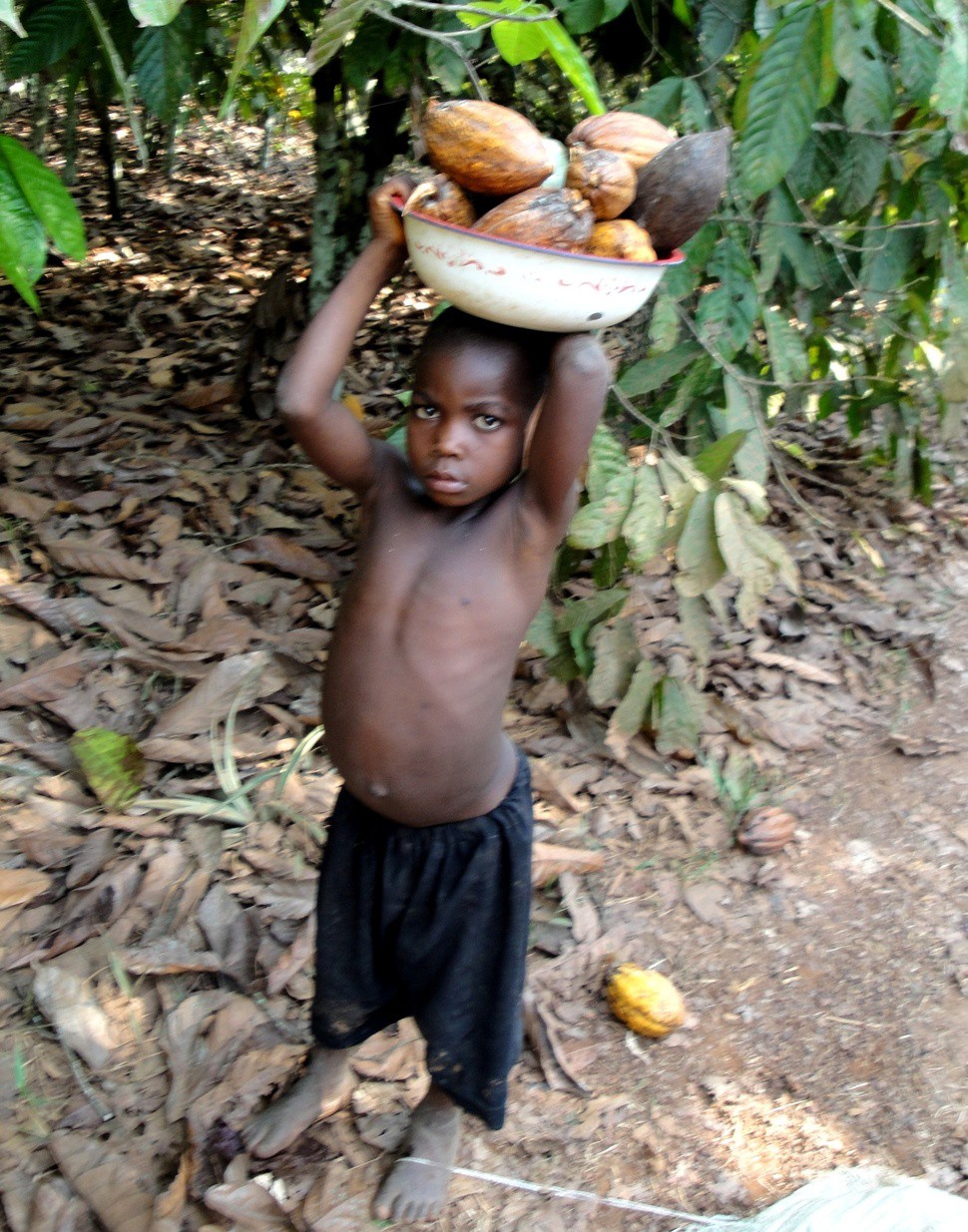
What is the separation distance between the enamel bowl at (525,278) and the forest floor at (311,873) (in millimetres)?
1486

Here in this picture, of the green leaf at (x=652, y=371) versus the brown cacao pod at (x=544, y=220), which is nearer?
the brown cacao pod at (x=544, y=220)

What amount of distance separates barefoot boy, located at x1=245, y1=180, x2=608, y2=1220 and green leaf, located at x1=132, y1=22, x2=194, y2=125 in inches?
38.3

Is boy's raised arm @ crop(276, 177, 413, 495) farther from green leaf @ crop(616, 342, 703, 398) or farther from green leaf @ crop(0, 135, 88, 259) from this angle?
green leaf @ crop(616, 342, 703, 398)

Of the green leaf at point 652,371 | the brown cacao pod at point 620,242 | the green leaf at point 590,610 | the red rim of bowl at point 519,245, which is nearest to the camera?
the red rim of bowl at point 519,245

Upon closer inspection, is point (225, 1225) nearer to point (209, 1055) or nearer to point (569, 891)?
point (209, 1055)

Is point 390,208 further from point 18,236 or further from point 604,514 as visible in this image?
point 604,514

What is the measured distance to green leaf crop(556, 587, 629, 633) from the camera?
8.75ft

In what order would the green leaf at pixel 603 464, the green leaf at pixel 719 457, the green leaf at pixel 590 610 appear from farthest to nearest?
the green leaf at pixel 590 610 < the green leaf at pixel 603 464 < the green leaf at pixel 719 457

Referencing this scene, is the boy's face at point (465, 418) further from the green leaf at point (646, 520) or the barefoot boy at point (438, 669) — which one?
the green leaf at point (646, 520)

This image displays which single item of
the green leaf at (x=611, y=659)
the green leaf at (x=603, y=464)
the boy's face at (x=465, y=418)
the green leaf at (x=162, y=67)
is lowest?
the green leaf at (x=611, y=659)

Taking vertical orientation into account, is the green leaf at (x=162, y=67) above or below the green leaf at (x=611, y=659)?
above

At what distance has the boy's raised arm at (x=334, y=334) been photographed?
1409 millimetres

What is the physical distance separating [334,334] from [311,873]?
1420 mm

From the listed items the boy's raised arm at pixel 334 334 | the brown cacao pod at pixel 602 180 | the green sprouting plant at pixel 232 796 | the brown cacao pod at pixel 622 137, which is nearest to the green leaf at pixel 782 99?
the brown cacao pod at pixel 622 137
